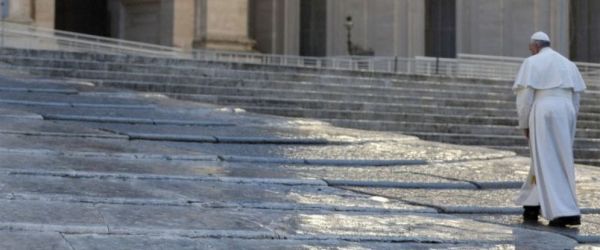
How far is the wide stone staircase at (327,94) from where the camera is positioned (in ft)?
61.2

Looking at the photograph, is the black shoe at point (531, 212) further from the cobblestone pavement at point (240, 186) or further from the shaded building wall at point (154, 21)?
the shaded building wall at point (154, 21)

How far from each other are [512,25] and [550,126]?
26.5 meters

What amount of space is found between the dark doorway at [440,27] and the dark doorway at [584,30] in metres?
3.69

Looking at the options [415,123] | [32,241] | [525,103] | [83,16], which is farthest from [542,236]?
[83,16]

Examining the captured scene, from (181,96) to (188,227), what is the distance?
11.6 meters

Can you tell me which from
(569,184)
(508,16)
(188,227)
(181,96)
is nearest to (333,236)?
(188,227)

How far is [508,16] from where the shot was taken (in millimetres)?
34688

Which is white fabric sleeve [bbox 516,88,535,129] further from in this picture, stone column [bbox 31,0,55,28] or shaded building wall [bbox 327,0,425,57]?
shaded building wall [bbox 327,0,425,57]

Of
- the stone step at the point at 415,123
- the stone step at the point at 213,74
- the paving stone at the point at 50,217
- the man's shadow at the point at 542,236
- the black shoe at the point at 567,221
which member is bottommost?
the man's shadow at the point at 542,236

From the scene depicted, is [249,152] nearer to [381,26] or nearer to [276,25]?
[381,26]

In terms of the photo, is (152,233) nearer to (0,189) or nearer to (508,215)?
(0,189)

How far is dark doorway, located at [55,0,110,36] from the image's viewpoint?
3728 cm

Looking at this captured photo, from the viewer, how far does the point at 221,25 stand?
31.7 meters

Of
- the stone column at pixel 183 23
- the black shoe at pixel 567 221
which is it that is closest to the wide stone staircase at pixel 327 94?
the black shoe at pixel 567 221
